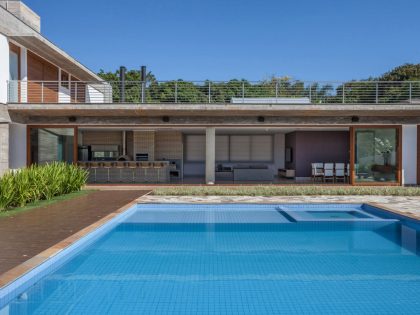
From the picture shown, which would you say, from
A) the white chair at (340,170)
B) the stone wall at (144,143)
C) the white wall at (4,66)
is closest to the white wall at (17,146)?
the white wall at (4,66)

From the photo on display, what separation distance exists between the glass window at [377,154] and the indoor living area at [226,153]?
3 centimetres

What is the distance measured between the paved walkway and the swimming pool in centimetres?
46

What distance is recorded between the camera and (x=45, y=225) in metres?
7.21

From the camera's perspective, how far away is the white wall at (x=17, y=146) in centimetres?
1478

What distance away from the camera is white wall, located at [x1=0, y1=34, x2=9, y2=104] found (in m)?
12.8

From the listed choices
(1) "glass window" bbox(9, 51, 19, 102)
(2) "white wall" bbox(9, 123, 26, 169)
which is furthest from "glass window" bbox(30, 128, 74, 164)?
(1) "glass window" bbox(9, 51, 19, 102)

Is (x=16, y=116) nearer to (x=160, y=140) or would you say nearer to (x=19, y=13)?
(x=19, y=13)

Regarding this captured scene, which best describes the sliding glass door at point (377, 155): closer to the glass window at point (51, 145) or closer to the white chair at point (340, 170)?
the white chair at point (340, 170)

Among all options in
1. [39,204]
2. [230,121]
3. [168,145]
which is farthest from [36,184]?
[168,145]

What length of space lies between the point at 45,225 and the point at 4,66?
844 centimetres

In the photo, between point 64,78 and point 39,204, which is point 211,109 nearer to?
point 39,204

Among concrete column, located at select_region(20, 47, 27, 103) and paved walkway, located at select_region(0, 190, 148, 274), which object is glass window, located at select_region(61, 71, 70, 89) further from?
paved walkway, located at select_region(0, 190, 148, 274)

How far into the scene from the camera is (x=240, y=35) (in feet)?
102

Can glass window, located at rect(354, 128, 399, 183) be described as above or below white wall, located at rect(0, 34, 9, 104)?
below
